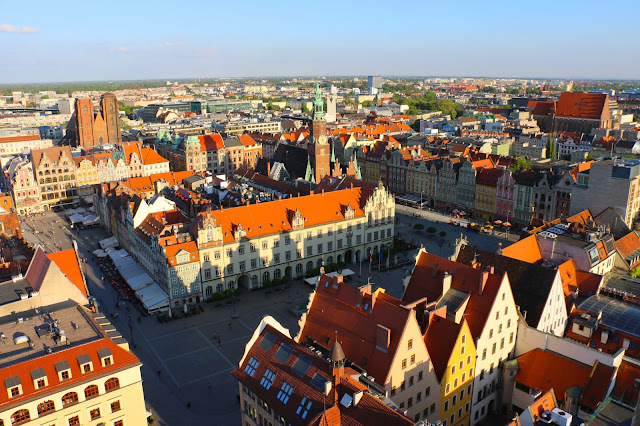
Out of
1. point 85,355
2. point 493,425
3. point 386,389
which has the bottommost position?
point 493,425

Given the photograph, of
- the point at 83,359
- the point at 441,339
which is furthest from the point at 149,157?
the point at 441,339

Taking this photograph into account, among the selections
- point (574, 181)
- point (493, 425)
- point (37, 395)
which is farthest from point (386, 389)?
point (574, 181)

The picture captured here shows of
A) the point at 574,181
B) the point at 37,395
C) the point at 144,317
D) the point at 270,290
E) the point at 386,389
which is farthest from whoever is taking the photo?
the point at 574,181

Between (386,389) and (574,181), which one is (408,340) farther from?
(574,181)

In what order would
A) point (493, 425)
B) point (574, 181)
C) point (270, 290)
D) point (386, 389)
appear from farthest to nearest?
point (574, 181) → point (270, 290) → point (493, 425) → point (386, 389)

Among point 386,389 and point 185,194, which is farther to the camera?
point 185,194

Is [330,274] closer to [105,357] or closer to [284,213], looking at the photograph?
[284,213]
